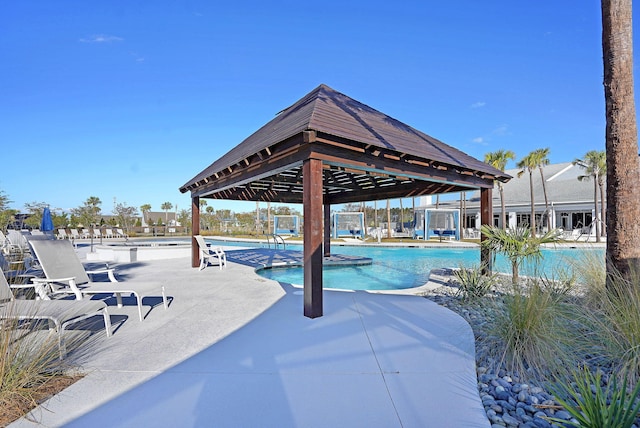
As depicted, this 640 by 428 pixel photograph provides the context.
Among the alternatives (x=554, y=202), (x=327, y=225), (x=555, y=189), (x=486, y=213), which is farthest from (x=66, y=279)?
(x=555, y=189)

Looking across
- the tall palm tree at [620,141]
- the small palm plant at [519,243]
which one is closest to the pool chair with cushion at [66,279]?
the small palm plant at [519,243]

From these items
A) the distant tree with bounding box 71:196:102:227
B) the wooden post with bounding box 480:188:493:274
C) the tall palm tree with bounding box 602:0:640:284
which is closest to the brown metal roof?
the wooden post with bounding box 480:188:493:274

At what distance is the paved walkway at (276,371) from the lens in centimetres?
213

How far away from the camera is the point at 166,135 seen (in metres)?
19.4

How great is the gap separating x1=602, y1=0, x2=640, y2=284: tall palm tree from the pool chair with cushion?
6.69m

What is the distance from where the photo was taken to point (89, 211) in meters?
39.0

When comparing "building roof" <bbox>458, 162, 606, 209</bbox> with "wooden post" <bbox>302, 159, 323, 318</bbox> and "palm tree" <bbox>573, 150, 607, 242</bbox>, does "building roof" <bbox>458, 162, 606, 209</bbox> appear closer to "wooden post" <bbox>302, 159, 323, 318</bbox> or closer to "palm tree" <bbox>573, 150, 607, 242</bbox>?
"palm tree" <bbox>573, 150, 607, 242</bbox>

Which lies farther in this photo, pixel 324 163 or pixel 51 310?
pixel 324 163

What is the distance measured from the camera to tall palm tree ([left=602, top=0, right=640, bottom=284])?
4.12 metres

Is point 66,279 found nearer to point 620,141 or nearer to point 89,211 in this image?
point 620,141

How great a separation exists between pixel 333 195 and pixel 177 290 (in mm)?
7278

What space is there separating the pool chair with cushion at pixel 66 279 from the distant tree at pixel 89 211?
38.0 meters

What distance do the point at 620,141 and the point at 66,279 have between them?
7.84m

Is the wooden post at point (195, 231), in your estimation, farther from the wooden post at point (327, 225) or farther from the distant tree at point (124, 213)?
the distant tree at point (124, 213)
